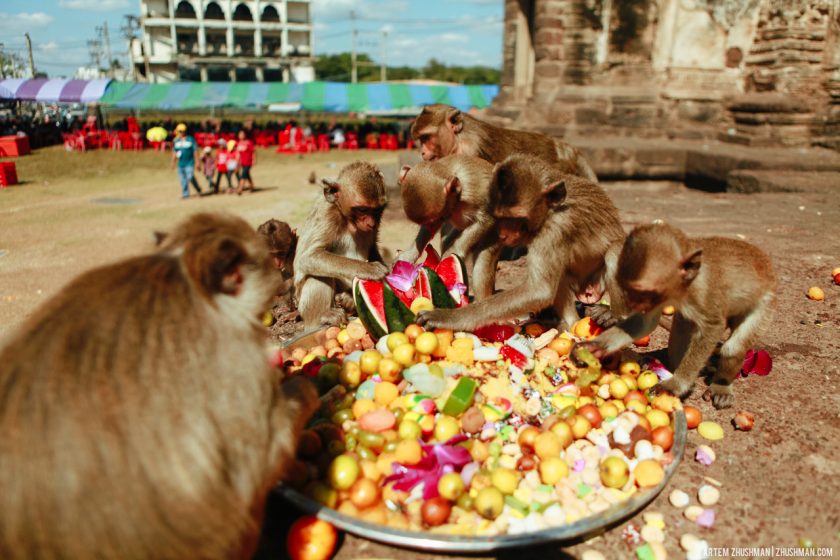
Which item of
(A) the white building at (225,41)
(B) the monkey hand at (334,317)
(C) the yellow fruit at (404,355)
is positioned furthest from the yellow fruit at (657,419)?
(A) the white building at (225,41)

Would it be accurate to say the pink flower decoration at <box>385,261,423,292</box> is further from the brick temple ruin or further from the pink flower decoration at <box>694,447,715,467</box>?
the brick temple ruin

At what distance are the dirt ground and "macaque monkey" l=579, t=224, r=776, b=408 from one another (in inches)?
12.1

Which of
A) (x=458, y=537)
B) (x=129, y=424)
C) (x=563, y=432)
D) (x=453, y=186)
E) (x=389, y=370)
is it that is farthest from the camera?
(x=453, y=186)

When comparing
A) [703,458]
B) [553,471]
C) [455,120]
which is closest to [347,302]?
[455,120]

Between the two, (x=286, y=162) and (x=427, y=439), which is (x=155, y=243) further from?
(x=286, y=162)

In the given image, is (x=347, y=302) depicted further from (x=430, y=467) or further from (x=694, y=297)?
(x=694, y=297)

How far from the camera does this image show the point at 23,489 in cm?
151

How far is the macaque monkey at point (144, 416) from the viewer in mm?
1535

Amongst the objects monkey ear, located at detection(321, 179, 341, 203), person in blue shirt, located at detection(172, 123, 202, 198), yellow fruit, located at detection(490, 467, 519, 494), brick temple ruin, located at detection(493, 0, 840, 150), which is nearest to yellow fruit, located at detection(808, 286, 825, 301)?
yellow fruit, located at detection(490, 467, 519, 494)

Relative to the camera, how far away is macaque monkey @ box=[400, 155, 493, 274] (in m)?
4.30

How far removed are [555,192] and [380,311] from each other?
55.0 inches

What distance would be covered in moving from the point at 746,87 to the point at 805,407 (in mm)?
10156

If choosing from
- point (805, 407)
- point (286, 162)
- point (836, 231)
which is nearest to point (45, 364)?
point (805, 407)

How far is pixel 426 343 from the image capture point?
3328mm
